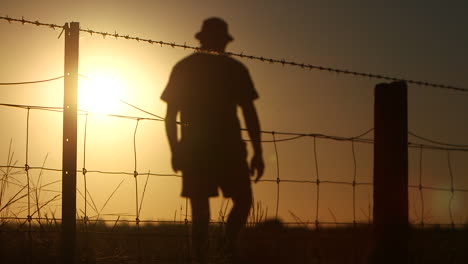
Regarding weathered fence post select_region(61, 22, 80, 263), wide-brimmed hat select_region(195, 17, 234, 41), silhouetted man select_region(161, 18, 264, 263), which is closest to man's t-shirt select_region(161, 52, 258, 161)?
silhouetted man select_region(161, 18, 264, 263)

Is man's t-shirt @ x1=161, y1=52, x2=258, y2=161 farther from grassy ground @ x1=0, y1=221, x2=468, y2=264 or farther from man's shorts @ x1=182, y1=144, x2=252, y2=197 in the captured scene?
grassy ground @ x1=0, y1=221, x2=468, y2=264

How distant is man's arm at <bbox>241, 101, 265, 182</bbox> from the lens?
5883 mm

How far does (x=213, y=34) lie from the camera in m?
5.67

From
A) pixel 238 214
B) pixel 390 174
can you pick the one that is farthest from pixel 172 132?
pixel 390 174

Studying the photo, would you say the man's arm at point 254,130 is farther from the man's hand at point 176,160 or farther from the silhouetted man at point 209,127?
the man's hand at point 176,160

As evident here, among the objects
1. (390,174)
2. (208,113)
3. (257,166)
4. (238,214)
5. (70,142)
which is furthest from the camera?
(257,166)

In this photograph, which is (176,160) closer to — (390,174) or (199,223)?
(199,223)

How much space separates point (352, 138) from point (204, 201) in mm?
1719

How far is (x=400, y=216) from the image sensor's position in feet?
17.9

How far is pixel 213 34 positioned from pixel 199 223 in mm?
1455

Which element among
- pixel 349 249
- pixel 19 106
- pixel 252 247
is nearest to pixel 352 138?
A: pixel 349 249

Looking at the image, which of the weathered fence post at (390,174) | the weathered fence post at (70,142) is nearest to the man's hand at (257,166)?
the weathered fence post at (390,174)

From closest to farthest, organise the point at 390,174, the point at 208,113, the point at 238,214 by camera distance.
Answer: the point at 390,174
the point at 208,113
the point at 238,214

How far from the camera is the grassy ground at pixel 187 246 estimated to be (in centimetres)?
511
